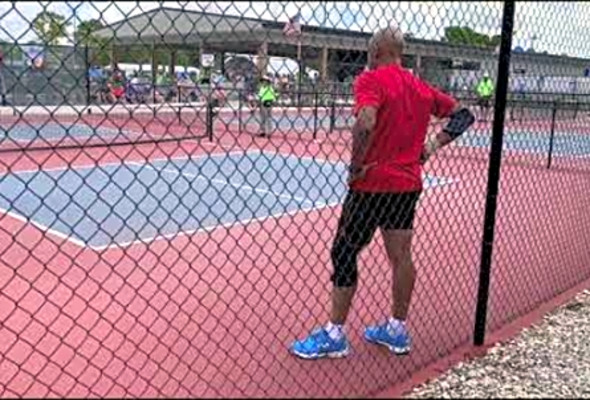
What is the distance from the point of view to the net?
663 cm

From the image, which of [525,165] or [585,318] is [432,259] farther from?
[525,165]

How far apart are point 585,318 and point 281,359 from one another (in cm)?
227

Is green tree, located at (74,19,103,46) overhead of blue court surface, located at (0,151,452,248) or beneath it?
overhead

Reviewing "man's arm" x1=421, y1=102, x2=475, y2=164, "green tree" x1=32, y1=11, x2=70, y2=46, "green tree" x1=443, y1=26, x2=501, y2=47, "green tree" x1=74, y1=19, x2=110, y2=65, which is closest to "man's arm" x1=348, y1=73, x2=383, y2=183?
"man's arm" x1=421, y1=102, x2=475, y2=164

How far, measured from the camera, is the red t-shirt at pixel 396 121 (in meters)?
3.82

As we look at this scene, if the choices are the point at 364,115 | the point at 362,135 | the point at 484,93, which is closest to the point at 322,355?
the point at 362,135

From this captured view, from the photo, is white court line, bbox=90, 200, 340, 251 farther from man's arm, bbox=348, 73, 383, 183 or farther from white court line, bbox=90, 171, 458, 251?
man's arm, bbox=348, 73, 383, 183

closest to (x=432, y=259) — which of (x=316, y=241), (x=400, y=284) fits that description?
(x=316, y=241)

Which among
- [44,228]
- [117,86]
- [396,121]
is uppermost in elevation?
[396,121]

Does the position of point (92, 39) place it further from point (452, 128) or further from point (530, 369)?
point (530, 369)

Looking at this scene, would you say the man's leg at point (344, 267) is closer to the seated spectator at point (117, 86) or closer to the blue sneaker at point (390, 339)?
the blue sneaker at point (390, 339)

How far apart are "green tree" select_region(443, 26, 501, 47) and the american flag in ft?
5.00

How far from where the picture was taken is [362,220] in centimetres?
407

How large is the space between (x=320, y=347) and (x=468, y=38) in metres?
2.22
